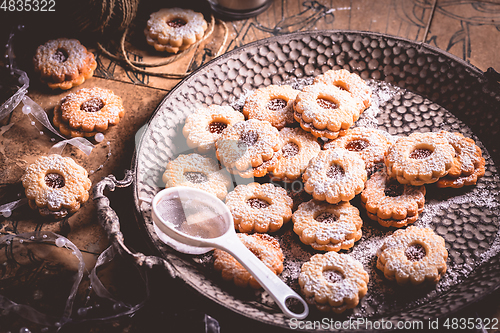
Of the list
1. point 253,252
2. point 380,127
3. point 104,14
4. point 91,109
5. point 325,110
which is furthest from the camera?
point 104,14

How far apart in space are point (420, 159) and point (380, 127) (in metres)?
0.26

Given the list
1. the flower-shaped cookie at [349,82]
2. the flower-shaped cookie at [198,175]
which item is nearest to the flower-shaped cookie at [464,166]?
the flower-shaped cookie at [349,82]

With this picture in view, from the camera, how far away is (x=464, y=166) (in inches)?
51.9

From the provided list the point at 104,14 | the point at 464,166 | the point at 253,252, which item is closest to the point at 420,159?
the point at 464,166

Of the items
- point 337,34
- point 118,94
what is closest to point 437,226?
point 337,34

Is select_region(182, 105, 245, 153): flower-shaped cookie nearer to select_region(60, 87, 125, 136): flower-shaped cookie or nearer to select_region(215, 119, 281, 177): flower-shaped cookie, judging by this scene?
select_region(215, 119, 281, 177): flower-shaped cookie

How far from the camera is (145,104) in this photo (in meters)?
1.73

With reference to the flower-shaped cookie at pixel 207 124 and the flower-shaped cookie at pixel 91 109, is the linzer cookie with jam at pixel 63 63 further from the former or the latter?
the flower-shaped cookie at pixel 207 124

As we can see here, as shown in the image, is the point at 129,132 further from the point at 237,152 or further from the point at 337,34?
the point at 337,34

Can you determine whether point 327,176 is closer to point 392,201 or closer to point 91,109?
point 392,201

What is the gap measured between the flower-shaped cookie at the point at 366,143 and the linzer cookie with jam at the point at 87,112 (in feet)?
2.75

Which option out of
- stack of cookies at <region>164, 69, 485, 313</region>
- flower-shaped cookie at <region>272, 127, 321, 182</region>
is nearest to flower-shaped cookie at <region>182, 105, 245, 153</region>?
stack of cookies at <region>164, 69, 485, 313</region>

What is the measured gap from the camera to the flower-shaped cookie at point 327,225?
1.22m

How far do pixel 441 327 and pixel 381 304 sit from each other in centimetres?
16
